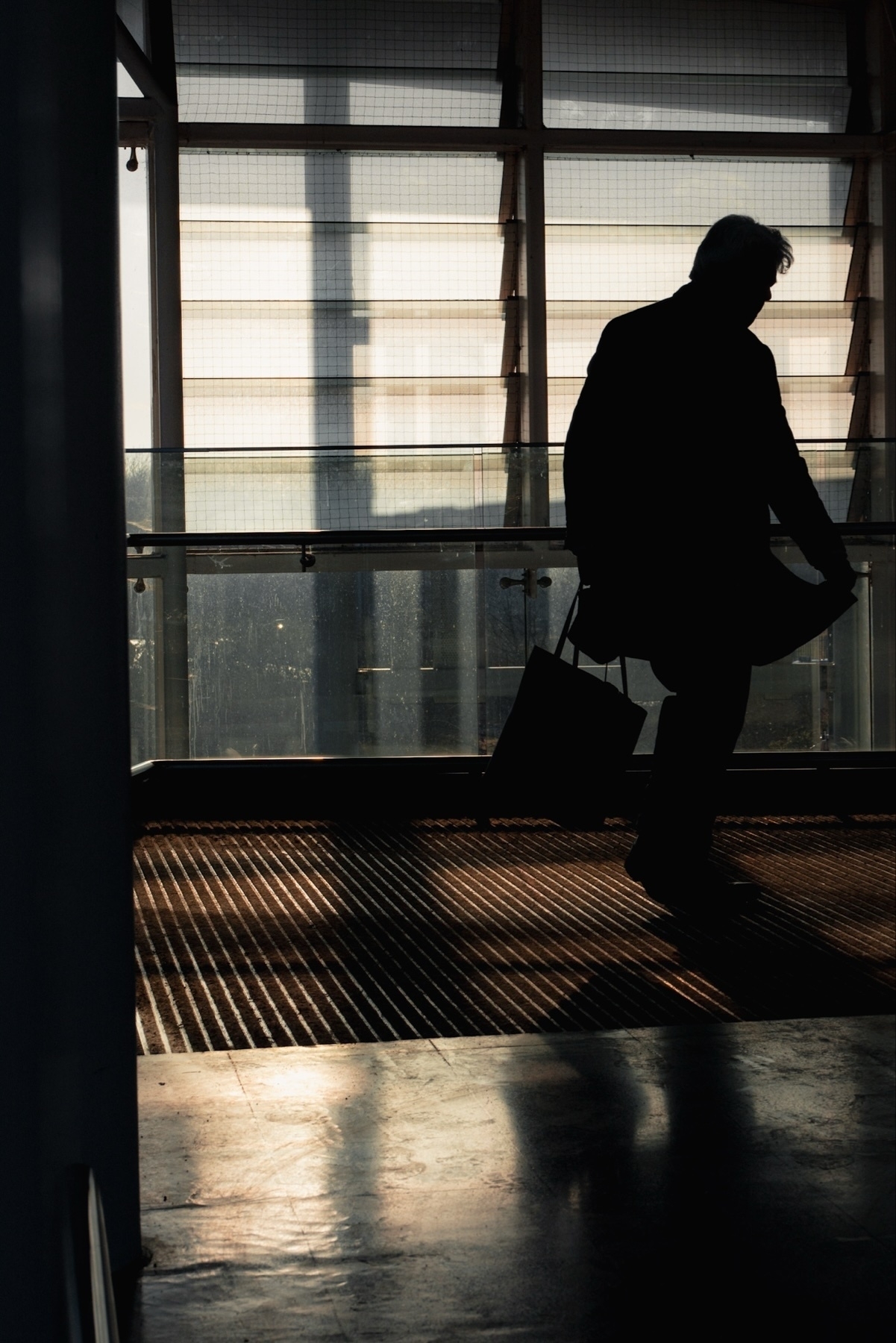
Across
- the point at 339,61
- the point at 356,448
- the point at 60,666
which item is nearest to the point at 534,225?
the point at 339,61

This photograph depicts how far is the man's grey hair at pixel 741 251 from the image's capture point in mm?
2943

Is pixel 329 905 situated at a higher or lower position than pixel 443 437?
lower

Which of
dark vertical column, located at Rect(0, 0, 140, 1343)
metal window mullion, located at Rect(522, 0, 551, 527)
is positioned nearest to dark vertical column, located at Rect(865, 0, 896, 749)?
metal window mullion, located at Rect(522, 0, 551, 527)

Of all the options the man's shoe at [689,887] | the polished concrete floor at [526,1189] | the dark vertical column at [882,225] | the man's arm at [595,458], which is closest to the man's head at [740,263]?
the man's arm at [595,458]

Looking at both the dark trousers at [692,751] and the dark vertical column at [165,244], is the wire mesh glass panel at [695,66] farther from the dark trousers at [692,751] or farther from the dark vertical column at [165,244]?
the dark trousers at [692,751]

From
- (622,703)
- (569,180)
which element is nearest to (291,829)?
(622,703)

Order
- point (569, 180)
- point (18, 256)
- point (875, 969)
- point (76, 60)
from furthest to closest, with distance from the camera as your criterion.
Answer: point (569, 180), point (875, 969), point (76, 60), point (18, 256)

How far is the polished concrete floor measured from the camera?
1371mm

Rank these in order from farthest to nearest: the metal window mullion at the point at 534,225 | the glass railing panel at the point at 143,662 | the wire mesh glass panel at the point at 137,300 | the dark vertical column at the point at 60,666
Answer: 1. the metal window mullion at the point at 534,225
2. the wire mesh glass panel at the point at 137,300
3. the glass railing panel at the point at 143,662
4. the dark vertical column at the point at 60,666

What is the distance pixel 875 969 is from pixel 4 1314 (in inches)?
93.5

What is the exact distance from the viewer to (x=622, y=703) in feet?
9.21

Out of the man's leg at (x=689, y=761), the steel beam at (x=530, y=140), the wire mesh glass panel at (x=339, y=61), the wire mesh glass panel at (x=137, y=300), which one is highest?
the wire mesh glass panel at (x=339, y=61)

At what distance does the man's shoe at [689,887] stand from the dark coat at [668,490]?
47 cm

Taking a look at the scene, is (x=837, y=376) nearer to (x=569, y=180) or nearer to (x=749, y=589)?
(x=569, y=180)
